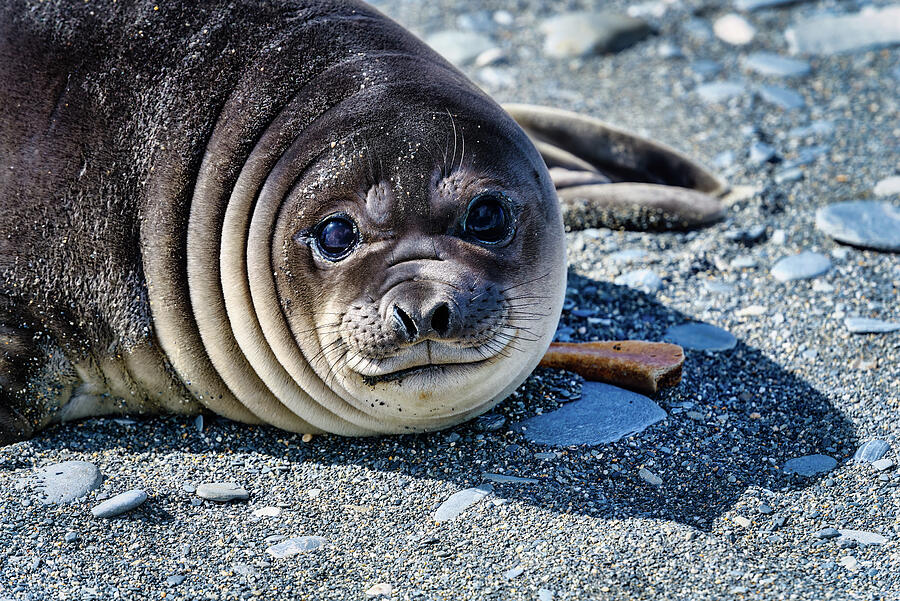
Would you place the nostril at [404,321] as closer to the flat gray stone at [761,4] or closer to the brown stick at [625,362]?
the brown stick at [625,362]

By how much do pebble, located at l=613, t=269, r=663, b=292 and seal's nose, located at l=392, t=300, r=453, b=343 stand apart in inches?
61.9

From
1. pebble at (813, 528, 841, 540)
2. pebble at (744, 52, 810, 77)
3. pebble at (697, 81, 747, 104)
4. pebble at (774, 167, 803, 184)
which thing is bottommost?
pebble at (813, 528, 841, 540)

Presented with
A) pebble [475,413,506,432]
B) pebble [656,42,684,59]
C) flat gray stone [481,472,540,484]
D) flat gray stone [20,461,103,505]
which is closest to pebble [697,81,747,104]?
pebble [656,42,684,59]

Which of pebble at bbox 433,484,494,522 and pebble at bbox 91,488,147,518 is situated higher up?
pebble at bbox 91,488,147,518

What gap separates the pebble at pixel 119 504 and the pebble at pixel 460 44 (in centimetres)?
408

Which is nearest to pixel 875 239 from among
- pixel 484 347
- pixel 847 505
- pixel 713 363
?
pixel 713 363

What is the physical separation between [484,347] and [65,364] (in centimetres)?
127

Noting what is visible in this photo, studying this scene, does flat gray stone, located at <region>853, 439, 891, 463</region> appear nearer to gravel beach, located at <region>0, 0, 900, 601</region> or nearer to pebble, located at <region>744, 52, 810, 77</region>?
gravel beach, located at <region>0, 0, 900, 601</region>

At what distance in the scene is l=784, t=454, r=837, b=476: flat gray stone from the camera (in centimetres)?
312

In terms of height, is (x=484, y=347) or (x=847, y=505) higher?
(x=484, y=347)

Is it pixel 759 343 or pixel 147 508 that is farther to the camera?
pixel 759 343

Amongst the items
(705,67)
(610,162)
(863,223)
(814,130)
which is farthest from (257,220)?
(705,67)

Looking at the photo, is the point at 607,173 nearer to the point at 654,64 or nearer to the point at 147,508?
the point at 654,64

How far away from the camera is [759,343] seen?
386 cm
